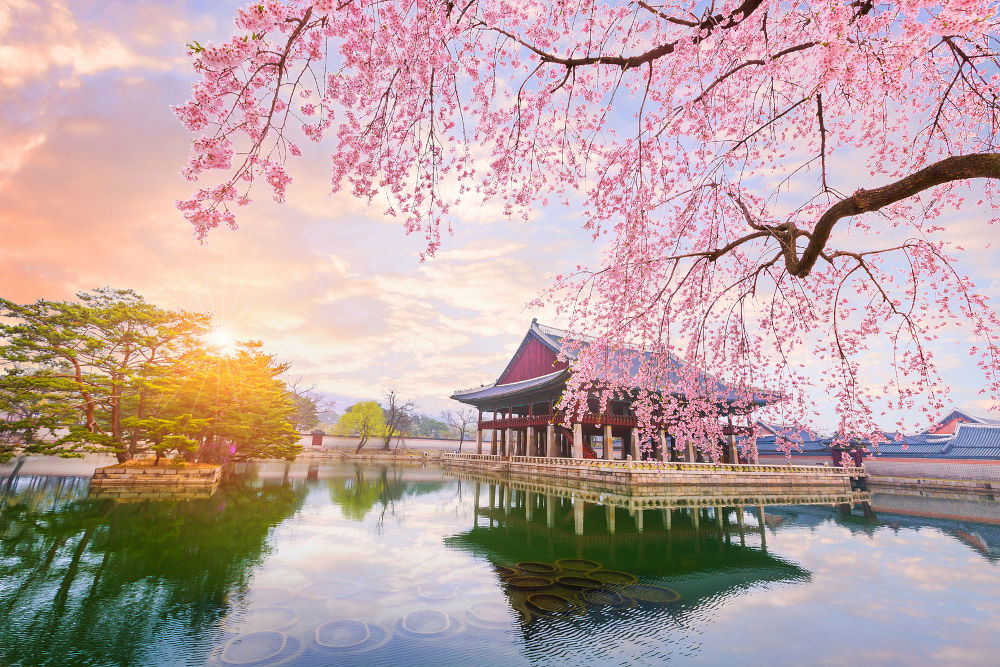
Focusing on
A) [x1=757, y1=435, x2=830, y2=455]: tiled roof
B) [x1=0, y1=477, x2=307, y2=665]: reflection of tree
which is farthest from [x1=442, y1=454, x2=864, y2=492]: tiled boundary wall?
[x1=0, y1=477, x2=307, y2=665]: reflection of tree

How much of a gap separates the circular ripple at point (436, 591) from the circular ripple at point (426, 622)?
0.57 meters

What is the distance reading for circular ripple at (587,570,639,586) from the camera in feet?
25.0

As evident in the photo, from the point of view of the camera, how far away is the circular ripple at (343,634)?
5079 millimetres

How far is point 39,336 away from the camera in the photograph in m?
15.8

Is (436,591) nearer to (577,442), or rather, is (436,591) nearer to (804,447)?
(577,442)

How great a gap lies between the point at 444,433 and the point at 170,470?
69.4m

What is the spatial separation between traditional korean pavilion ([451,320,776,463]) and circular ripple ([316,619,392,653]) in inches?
758

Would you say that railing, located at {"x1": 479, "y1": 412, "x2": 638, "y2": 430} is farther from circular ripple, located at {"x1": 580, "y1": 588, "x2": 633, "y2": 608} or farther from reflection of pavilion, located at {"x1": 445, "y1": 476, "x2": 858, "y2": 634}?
circular ripple, located at {"x1": 580, "y1": 588, "x2": 633, "y2": 608}

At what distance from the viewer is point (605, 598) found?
6.75m

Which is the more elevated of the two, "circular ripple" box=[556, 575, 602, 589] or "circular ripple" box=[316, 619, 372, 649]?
"circular ripple" box=[556, 575, 602, 589]

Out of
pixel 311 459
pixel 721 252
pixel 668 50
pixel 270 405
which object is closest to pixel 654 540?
pixel 721 252

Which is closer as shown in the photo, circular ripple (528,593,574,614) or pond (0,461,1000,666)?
pond (0,461,1000,666)

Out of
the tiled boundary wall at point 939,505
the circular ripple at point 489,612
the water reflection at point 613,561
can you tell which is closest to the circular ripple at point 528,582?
the water reflection at point 613,561

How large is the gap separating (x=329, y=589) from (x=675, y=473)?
19.4 metres
